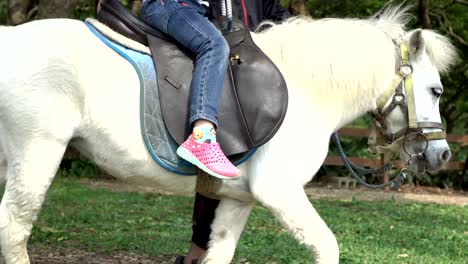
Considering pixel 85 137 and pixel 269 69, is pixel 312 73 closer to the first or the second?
pixel 269 69

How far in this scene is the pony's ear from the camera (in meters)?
4.51

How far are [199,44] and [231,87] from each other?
1.02 ft

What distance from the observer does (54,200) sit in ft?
35.6

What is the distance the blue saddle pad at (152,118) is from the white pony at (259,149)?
4 centimetres

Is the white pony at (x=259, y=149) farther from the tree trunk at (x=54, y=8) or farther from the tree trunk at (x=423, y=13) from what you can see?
the tree trunk at (x=423, y=13)

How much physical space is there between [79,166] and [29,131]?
450 inches

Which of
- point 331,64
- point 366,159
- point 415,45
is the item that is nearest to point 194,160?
point 331,64

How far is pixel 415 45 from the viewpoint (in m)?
4.54

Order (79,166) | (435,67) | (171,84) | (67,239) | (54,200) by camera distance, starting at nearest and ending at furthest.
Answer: (171,84) < (435,67) < (67,239) < (54,200) < (79,166)

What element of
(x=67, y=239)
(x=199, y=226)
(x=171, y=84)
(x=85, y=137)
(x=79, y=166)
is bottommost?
(x=79, y=166)

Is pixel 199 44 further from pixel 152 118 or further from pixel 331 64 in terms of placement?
pixel 331 64

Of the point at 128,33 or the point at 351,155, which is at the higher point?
the point at 128,33

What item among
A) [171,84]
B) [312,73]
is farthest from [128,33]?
[312,73]

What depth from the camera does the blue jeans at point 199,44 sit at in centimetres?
407
